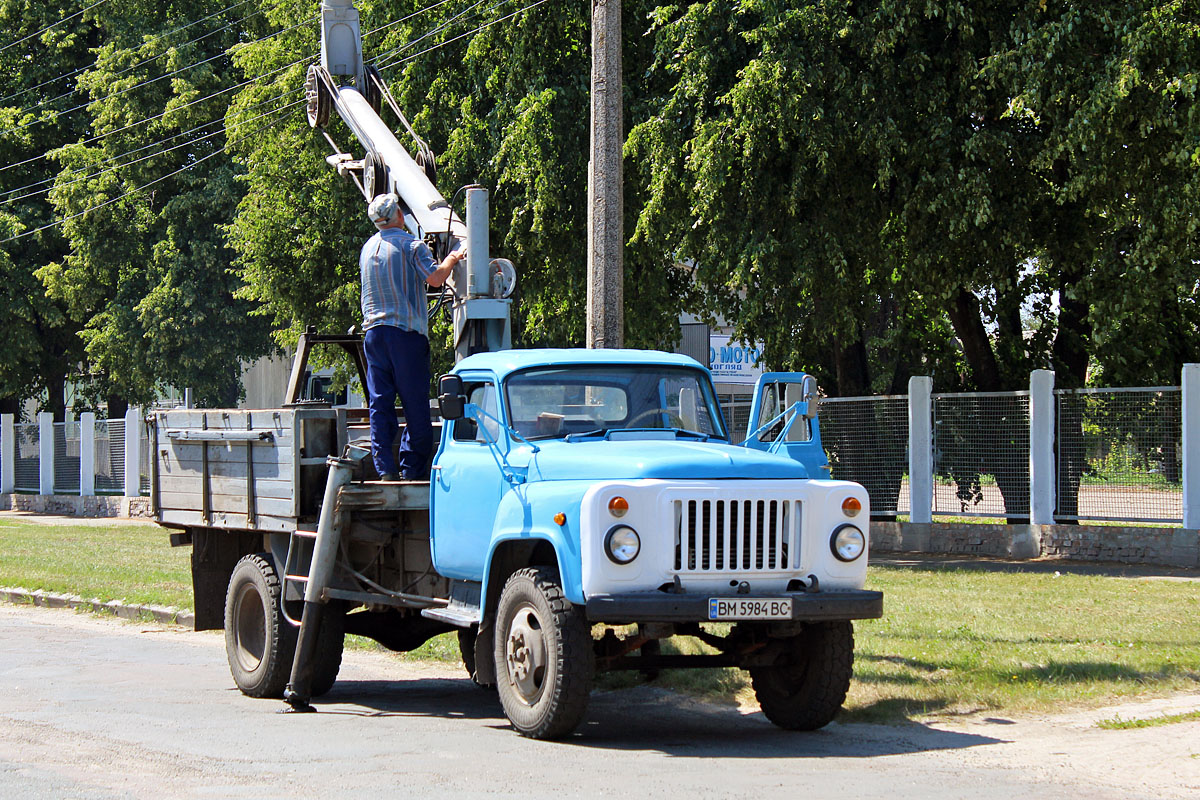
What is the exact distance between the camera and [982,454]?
2294 cm

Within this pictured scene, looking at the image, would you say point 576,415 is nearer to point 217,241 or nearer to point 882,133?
point 882,133

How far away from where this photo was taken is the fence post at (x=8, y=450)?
4309cm

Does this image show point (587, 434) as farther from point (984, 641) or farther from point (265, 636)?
point (984, 641)

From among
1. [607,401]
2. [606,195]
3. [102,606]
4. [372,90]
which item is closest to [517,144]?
[372,90]

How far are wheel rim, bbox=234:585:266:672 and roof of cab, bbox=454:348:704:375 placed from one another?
2558mm

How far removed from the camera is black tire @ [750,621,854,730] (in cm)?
885

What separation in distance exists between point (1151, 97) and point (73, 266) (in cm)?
3085

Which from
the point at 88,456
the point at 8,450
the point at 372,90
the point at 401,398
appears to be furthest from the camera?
the point at 8,450

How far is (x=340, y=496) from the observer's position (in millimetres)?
9844

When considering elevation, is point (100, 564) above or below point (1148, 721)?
below

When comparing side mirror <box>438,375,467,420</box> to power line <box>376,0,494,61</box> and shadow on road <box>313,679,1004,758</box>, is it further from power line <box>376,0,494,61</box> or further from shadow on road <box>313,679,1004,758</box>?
power line <box>376,0,494,61</box>

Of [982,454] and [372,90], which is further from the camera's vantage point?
[982,454]

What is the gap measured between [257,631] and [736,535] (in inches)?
174

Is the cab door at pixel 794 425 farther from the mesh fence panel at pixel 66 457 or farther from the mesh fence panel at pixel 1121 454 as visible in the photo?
the mesh fence panel at pixel 66 457
